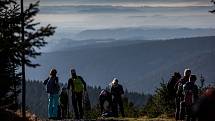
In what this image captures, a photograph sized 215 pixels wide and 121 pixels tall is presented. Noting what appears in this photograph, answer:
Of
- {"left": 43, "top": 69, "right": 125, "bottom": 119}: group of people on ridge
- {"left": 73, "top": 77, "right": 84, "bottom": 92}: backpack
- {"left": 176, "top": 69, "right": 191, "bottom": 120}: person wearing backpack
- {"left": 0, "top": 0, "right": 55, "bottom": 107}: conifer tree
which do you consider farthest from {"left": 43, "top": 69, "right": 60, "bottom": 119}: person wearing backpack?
{"left": 0, "top": 0, "right": 55, "bottom": 107}: conifer tree

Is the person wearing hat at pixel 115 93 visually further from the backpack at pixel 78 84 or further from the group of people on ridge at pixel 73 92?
the backpack at pixel 78 84

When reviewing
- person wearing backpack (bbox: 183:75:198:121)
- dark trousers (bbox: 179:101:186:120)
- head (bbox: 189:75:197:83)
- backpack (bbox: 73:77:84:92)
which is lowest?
dark trousers (bbox: 179:101:186:120)

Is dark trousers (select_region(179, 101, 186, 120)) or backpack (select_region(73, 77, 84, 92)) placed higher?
backpack (select_region(73, 77, 84, 92))

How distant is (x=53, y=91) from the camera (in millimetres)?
26328

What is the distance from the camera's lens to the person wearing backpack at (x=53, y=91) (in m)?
26.0

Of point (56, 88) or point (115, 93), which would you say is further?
point (115, 93)

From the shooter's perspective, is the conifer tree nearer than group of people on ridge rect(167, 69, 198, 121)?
Yes

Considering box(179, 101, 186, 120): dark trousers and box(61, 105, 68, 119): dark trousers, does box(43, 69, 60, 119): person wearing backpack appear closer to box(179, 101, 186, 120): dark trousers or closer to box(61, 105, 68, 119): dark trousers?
box(61, 105, 68, 119): dark trousers

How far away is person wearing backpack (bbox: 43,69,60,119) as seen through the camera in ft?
85.4

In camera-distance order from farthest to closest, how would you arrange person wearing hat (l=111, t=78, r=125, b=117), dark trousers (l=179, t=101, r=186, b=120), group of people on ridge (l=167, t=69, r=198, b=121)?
person wearing hat (l=111, t=78, r=125, b=117) < dark trousers (l=179, t=101, r=186, b=120) < group of people on ridge (l=167, t=69, r=198, b=121)

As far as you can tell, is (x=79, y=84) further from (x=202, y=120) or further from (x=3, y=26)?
(x=202, y=120)

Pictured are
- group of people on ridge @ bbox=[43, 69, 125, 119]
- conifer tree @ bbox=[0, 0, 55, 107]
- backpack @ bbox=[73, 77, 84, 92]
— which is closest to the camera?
conifer tree @ bbox=[0, 0, 55, 107]

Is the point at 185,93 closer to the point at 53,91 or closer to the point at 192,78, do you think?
the point at 192,78

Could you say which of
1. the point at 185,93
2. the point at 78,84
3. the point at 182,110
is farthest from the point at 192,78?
the point at 78,84
